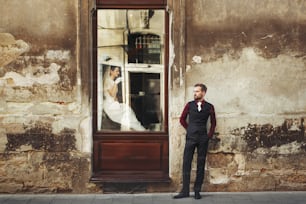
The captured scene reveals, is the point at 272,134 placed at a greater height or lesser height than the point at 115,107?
lesser

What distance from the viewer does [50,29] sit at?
8234 millimetres

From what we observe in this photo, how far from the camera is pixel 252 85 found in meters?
8.35

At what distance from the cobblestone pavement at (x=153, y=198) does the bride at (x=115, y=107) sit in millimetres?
1081

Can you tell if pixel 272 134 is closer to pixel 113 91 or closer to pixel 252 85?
pixel 252 85

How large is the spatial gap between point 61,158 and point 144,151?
124 cm

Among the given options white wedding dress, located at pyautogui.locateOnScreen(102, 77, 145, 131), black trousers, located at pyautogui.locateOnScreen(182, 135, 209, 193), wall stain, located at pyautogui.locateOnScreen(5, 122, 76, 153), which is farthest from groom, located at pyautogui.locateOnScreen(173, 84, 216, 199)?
wall stain, located at pyautogui.locateOnScreen(5, 122, 76, 153)

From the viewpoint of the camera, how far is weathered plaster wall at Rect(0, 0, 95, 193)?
324 inches

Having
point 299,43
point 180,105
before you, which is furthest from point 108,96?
point 299,43

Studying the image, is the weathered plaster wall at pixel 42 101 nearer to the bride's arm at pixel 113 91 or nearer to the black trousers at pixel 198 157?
the bride's arm at pixel 113 91

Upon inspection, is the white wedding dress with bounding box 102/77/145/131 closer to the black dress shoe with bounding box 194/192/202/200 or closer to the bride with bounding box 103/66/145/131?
the bride with bounding box 103/66/145/131

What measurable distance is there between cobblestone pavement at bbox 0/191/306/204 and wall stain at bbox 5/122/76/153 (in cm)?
73

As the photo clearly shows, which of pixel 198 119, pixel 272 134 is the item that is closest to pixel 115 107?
pixel 198 119

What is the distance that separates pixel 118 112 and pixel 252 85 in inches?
80.8

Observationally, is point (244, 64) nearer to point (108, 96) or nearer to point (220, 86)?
point (220, 86)
